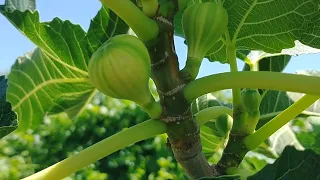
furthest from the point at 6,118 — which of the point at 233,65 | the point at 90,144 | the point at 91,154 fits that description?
the point at 90,144

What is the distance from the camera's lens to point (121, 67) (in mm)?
624

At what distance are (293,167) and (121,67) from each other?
0.23 m

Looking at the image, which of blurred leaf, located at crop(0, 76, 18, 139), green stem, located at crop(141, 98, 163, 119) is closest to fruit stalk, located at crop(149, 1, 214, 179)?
green stem, located at crop(141, 98, 163, 119)

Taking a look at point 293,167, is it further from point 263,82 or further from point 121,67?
point 121,67

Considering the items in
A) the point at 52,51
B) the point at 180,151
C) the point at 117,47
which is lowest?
the point at 180,151

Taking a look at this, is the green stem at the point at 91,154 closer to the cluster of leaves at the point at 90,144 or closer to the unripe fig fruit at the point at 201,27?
the unripe fig fruit at the point at 201,27

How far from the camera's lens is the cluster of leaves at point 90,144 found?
521cm

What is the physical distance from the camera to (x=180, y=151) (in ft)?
2.44

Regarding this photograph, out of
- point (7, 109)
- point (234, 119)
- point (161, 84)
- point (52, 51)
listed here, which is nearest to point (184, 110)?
point (161, 84)

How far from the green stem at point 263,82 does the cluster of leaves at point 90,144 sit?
4.42 meters

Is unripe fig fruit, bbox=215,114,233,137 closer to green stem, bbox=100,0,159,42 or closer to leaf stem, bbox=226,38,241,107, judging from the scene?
leaf stem, bbox=226,38,241,107

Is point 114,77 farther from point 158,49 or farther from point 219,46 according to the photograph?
point 219,46

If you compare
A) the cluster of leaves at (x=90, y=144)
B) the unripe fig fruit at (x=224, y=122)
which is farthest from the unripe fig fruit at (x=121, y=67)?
the cluster of leaves at (x=90, y=144)

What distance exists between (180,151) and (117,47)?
0.61 ft
